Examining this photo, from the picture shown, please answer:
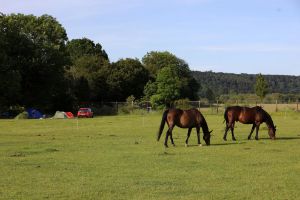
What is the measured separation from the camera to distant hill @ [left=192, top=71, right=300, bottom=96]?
577 feet

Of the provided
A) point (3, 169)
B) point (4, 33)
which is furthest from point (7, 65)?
point (3, 169)

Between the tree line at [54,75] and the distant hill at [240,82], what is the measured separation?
8273 cm

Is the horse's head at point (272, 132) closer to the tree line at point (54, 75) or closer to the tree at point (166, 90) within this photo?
the tree line at point (54, 75)

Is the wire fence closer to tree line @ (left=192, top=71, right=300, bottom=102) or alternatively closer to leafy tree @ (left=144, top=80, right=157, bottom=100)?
leafy tree @ (left=144, top=80, right=157, bottom=100)

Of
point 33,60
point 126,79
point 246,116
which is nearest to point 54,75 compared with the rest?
point 33,60

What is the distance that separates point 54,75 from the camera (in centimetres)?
7350

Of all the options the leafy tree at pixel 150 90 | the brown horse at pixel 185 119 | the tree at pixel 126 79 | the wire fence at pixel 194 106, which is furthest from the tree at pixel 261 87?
the brown horse at pixel 185 119

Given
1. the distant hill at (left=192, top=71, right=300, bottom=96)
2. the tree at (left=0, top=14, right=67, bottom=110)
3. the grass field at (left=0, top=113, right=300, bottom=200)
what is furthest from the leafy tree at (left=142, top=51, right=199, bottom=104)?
the grass field at (left=0, top=113, right=300, bottom=200)

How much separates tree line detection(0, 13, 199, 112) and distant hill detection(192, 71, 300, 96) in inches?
3257

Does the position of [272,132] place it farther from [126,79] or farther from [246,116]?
[126,79]

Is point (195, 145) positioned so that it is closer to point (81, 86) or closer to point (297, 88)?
point (81, 86)

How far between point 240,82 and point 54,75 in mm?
121469

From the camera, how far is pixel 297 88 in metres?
179

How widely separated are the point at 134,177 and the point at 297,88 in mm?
173607
